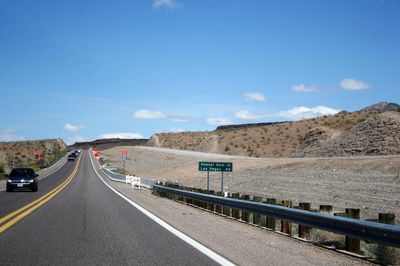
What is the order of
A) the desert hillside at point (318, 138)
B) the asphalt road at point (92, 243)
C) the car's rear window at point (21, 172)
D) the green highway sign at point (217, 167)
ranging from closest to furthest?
the asphalt road at point (92, 243), the green highway sign at point (217, 167), the car's rear window at point (21, 172), the desert hillside at point (318, 138)

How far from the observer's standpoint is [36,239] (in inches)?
448

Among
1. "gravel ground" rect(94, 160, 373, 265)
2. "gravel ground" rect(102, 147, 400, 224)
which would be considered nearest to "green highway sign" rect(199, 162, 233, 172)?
"gravel ground" rect(102, 147, 400, 224)

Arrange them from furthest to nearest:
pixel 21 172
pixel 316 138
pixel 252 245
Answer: pixel 316 138
pixel 21 172
pixel 252 245

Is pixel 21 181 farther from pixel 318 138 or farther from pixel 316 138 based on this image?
pixel 316 138

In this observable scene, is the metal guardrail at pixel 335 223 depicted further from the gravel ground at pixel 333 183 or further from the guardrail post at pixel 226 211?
the gravel ground at pixel 333 183

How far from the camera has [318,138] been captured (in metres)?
75.5

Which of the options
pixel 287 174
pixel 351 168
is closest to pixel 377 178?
pixel 351 168

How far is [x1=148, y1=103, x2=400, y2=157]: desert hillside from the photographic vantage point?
5372 cm

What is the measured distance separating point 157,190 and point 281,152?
56728mm

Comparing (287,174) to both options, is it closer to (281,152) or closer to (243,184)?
(243,184)

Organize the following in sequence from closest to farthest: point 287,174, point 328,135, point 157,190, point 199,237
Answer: point 199,237 → point 157,190 → point 287,174 → point 328,135

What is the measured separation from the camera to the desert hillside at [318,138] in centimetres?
5372

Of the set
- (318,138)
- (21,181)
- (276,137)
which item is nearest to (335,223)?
(21,181)

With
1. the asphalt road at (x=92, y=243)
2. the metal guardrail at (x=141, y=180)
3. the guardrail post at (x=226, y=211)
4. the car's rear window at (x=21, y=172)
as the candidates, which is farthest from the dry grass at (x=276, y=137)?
the asphalt road at (x=92, y=243)
